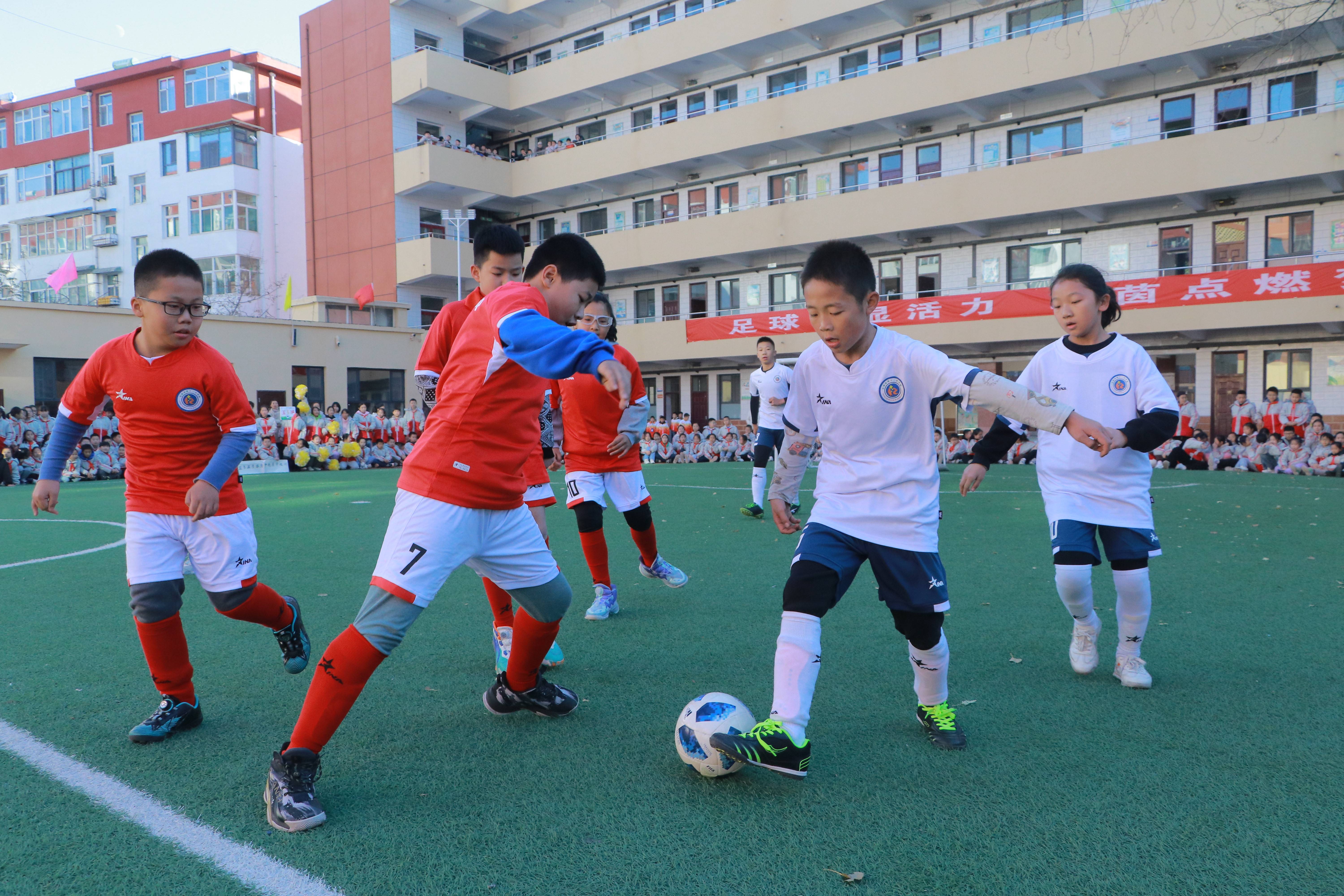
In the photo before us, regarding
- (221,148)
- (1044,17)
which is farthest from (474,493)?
(221,148)

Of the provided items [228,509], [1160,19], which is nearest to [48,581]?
[228,509]

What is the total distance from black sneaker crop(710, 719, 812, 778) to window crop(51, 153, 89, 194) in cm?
5452

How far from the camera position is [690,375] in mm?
35375

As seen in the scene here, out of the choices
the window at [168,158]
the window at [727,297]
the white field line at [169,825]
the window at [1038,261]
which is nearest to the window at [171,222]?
the window at [168,158]

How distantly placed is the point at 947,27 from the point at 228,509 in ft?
98.3

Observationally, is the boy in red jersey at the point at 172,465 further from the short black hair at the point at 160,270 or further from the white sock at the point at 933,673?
the white sock at the point at 933,673

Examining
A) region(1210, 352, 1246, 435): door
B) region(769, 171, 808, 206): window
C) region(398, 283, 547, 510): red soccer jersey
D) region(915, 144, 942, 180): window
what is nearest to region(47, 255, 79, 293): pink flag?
region(769, 171, 808, 206): window

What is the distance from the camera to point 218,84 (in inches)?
1652

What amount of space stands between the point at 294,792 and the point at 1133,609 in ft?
11.9

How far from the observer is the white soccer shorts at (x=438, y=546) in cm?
286

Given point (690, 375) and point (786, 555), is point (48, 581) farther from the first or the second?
point (690, 375)

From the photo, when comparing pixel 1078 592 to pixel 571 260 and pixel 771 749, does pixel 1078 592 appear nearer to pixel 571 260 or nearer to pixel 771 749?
pixel 771 749

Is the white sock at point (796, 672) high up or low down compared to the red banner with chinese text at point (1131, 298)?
down

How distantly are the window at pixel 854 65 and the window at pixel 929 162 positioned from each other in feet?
11.8
